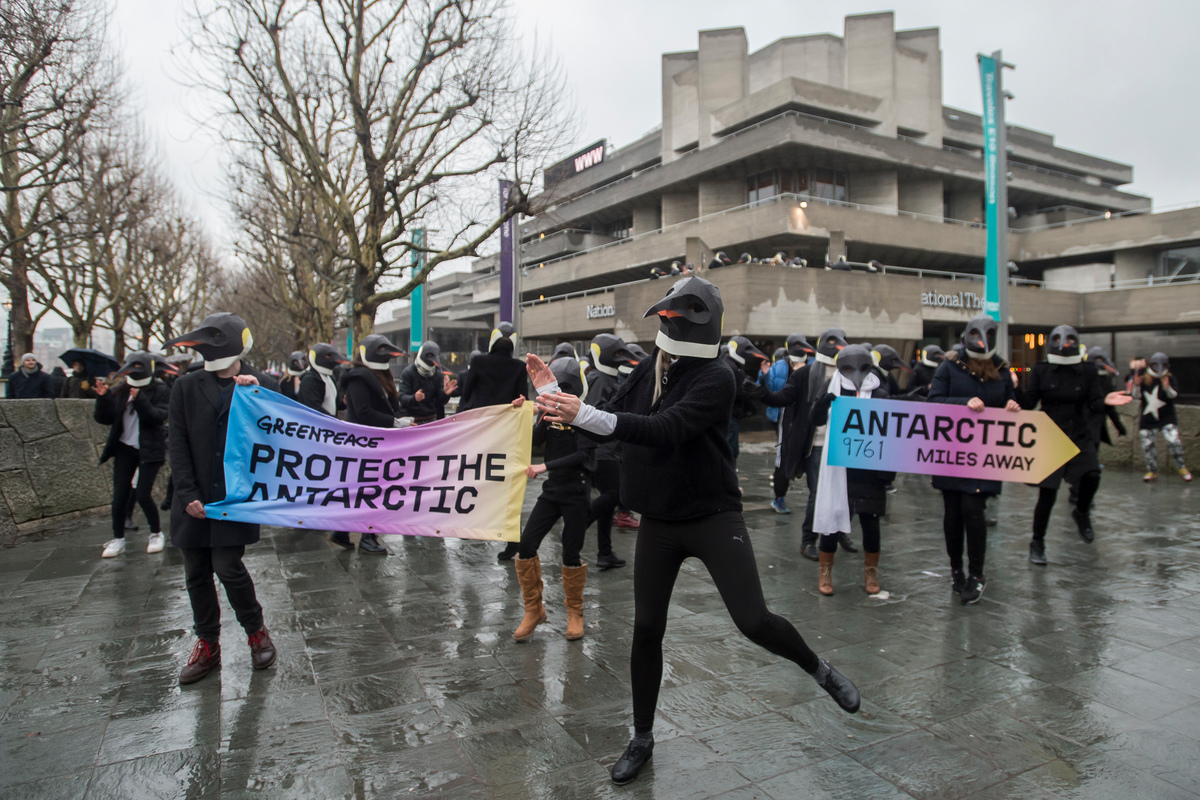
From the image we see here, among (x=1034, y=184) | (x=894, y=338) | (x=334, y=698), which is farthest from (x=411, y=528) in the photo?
(x=1034, y=184)

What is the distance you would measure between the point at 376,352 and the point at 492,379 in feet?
4.73

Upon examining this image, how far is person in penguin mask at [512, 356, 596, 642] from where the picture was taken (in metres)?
4.69

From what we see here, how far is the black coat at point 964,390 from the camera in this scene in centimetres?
540

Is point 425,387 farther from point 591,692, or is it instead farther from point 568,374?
point 591,692

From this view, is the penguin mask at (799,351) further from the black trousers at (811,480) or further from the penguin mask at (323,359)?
the penguin mask at (323,359)

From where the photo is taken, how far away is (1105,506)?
9055mm

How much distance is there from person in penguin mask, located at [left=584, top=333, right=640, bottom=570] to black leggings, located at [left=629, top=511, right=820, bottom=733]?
1727 mm

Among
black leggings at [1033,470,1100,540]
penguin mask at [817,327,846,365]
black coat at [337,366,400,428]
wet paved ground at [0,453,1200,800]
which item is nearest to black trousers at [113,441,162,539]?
wet paved ground at [0,453,1200,800]

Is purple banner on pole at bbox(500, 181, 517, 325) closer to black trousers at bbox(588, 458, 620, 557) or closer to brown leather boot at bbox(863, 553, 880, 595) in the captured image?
black trousers at bbox(588, 458, 620, 557)

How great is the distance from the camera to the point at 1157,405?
1102 cm

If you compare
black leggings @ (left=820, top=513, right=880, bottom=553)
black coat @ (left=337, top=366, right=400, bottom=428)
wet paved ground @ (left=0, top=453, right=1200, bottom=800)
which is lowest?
wet paved ground @ (left=0, top=453, right=1200, bottom=800)

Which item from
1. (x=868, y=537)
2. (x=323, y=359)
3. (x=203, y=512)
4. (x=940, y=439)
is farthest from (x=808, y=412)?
(x=323, y=359)

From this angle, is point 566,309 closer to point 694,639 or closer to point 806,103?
point 806,103

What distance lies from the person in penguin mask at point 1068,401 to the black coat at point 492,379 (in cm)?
437
